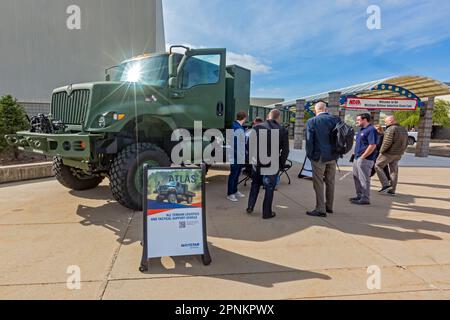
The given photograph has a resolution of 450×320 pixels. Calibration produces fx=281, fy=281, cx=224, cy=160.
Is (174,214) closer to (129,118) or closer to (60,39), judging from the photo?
(129,118)

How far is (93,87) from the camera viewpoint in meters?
4.20

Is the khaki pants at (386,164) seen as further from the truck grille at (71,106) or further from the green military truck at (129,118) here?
the truck grille at (71,106)

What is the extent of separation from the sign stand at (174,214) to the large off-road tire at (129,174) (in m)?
1.58

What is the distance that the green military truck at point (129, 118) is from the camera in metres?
4.15

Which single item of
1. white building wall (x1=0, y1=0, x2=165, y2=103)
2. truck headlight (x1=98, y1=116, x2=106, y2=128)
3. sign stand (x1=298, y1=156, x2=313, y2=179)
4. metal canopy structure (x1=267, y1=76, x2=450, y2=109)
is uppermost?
white building wall (x1=0, y1=0, x2=165, y2=103)

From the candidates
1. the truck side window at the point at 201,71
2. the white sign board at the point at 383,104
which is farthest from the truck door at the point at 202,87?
the white sign board at the point at 383,104

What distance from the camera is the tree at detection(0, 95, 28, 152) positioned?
26.9ft

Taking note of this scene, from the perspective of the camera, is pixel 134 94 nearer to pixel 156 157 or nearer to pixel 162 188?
pixel 156 157

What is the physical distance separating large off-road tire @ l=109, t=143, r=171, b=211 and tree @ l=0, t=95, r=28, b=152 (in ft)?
20.2

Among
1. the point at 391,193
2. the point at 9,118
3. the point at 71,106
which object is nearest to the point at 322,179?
the point at 391,193

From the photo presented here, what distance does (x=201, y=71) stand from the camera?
5516 mm

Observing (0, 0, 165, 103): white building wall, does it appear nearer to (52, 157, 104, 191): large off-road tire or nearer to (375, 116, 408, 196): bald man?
(52, 157, 104, 191): large off-road tire

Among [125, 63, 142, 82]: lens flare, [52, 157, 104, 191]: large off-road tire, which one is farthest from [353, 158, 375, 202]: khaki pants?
[52, 157, 104, 191]: large off-road tire
